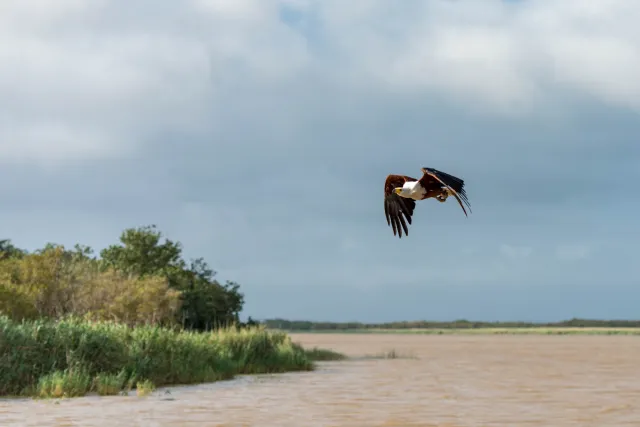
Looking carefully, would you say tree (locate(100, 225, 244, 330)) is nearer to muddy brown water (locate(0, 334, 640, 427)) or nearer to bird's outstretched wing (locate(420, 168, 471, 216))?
muddy brown water (locate(0, 334, 640, 427))

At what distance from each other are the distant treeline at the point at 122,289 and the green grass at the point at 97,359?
4.38 meters

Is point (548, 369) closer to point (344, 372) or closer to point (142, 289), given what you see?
point (344, 372)

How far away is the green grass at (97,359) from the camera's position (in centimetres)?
2716

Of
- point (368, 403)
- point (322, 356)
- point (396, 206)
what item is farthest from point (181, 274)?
point (396, 206)

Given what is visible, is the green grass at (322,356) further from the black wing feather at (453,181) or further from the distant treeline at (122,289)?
the black wing feather at (453,181)

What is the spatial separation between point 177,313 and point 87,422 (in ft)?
83.1

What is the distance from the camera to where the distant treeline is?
40.1 meters

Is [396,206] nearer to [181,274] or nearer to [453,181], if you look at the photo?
[453,181]

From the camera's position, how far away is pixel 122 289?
43938 millimetres

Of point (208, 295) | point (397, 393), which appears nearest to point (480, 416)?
point (397, 393)

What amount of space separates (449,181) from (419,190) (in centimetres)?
35

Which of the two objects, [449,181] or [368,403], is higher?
[449,181]

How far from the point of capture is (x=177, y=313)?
157ft

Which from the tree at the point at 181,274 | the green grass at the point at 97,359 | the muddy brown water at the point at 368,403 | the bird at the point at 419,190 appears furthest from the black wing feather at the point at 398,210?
the tree at the point at 181,274
